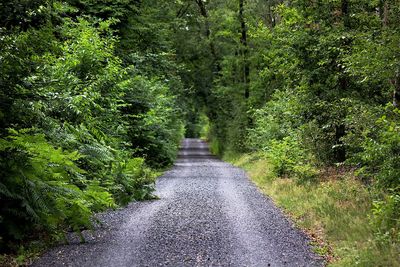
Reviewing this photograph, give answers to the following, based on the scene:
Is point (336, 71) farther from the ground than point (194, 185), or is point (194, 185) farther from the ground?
point (336, 71)

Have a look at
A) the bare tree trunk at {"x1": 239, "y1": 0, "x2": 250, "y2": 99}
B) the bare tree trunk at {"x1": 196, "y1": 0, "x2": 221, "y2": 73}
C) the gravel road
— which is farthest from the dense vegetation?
the bare tree trunk at {"x1": 196, "y1": 0, "x2": 221, "y2": 73}

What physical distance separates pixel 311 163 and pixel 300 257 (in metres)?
7.98

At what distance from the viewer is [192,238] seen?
841 centimetres

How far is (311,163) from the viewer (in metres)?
14.9

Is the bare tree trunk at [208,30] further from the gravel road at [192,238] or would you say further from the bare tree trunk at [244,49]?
the gravel road at [192,238]

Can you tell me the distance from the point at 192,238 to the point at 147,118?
11852mm

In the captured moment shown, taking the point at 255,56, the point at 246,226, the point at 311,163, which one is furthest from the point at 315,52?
the point at 255,56

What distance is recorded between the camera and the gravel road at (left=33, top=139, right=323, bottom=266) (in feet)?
23.1

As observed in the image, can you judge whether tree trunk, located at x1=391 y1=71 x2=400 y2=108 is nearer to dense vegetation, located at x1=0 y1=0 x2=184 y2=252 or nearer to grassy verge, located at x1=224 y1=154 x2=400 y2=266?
grassy verge, located at x1=224 y1=154 x2=400 y2=266

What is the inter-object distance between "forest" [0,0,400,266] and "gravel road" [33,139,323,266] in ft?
1.71

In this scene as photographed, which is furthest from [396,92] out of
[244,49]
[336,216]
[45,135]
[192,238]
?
[244,49]

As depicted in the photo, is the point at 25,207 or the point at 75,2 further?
the point at 75,2

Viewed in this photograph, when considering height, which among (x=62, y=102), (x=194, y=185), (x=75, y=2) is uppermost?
(x=75, y=2)

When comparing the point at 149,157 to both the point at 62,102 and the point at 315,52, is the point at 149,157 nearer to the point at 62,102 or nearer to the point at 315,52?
the point at 315,52
